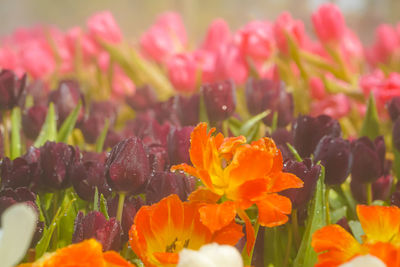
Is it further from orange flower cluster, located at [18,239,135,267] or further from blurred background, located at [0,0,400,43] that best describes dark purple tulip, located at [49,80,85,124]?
blurred background, located at [0,0,400,43]

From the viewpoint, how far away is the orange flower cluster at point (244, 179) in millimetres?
305

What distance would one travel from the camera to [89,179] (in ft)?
1.28

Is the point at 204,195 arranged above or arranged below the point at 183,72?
below

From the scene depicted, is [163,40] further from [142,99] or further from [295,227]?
[295,227]

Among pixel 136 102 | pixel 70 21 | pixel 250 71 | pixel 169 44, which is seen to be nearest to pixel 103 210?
pixel 136 102

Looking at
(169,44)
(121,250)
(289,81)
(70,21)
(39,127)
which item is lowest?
(121,250)

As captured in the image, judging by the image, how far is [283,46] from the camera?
0.90m

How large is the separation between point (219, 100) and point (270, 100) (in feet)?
0.20

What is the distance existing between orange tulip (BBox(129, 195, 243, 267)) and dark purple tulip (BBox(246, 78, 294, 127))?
0.80 ft

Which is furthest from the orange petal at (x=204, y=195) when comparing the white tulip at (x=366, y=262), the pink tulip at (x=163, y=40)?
the pink tulip at (x=163, y=40)

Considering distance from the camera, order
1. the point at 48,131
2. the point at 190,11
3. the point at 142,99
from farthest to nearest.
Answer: the point at 190,11
the point at 142,99
the point at 48,131

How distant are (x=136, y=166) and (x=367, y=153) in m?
0.19

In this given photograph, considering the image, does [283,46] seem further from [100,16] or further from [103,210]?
[103,210]

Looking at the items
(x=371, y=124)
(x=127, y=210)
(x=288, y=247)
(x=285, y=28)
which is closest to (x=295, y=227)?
(x=288, y=247)
